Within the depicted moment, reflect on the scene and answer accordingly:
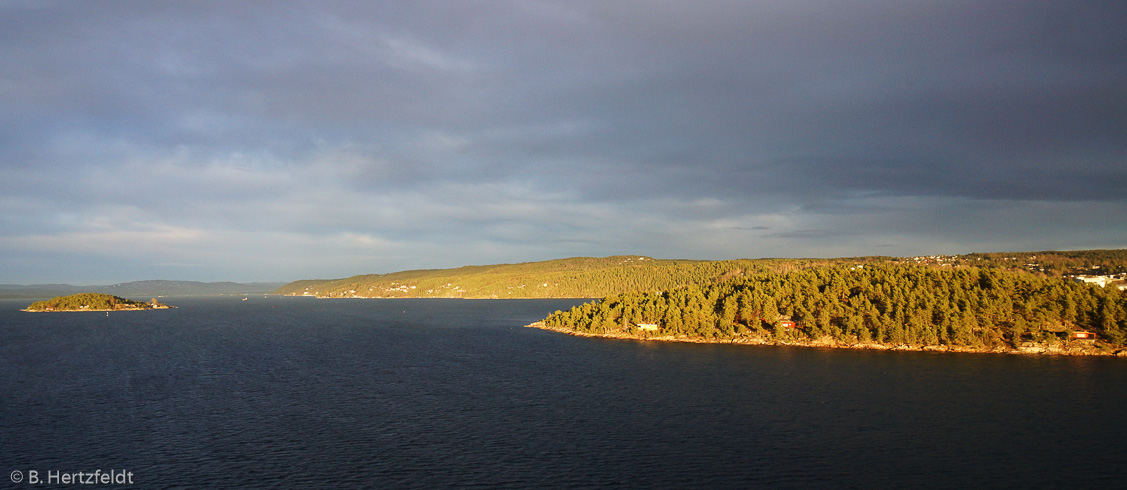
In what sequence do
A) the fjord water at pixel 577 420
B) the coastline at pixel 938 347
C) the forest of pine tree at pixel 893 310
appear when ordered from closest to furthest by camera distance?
the fjord water at pixel 577 420 < the coastline at pixel 938 347 < the forest of pine tree at pixel 893 310

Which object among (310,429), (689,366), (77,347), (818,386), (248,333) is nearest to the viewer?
(310,429)

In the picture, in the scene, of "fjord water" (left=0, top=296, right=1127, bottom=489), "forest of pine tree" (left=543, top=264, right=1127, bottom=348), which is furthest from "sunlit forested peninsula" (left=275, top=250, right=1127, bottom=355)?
"fjord water" (left=0, top=296, right=1127, bottom=489)

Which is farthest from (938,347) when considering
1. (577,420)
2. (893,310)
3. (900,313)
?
(577,420)

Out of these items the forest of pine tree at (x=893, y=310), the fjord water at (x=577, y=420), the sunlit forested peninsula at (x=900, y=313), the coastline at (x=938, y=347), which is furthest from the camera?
the forest of pine tree at (x=893, y=310)

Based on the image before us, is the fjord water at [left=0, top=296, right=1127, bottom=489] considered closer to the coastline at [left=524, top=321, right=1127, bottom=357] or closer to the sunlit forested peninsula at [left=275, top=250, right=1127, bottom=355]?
the coastline at [left=524, top=321, right=1127, bottom=357]

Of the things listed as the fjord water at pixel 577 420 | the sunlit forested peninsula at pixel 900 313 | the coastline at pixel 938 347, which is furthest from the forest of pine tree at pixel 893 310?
the fjord water at pixel 577 420

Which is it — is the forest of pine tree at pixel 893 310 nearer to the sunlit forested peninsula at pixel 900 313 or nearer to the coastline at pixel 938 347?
the sunlit forested peninsula at pixel 900 313

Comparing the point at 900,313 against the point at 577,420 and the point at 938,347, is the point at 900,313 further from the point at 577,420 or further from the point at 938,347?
the point at 577,420

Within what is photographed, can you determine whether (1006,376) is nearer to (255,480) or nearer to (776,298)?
(776,298)

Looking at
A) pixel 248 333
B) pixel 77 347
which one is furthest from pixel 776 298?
pixel 77 347
